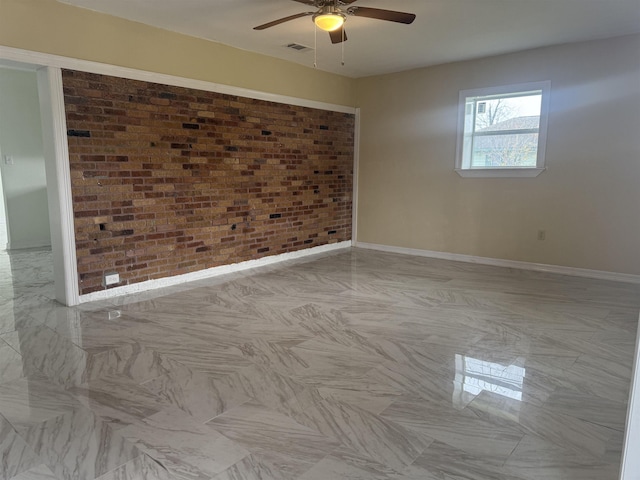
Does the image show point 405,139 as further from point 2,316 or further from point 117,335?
point 2,316

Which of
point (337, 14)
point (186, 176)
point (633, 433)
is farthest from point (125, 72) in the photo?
point (633, 433)

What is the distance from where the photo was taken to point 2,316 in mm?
3438

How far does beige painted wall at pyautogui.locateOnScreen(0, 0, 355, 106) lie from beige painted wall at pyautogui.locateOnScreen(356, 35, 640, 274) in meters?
1.39

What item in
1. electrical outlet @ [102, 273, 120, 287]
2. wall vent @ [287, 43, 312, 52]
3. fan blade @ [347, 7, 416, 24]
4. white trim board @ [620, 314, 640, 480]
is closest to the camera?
white trim board @ [620, 314, 640, 480]

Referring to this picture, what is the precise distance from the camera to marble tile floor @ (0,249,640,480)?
175 centimetres

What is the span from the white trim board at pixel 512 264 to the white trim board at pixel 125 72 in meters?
2.36

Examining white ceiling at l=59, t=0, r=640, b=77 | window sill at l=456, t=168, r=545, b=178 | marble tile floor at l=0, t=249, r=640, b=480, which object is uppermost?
white ceiling at l=59, t=0, r=640, b=77

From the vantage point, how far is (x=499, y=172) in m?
5.09

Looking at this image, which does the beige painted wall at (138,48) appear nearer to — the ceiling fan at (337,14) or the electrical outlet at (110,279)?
the ceiling fan at (337,14)

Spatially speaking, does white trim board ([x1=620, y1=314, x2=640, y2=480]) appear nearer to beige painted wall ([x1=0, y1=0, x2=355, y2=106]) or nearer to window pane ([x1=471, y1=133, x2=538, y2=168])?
beige painted wall ([x1=0, y1=0, x2=355, y2=106])

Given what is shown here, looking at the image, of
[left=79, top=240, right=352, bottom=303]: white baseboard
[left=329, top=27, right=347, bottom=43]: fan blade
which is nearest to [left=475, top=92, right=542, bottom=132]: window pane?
[left=329, top=27, right=347, bottom=43]: fan blade

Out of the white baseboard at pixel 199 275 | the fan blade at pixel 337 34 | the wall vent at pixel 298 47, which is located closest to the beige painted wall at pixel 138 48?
the wall vent at pixel 298 47

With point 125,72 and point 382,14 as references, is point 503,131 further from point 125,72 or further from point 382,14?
point 125,72

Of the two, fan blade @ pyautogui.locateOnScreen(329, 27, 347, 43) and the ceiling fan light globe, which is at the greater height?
fan blade @ pyautogui.locateOnScreen(329, 27, 347, 43)
